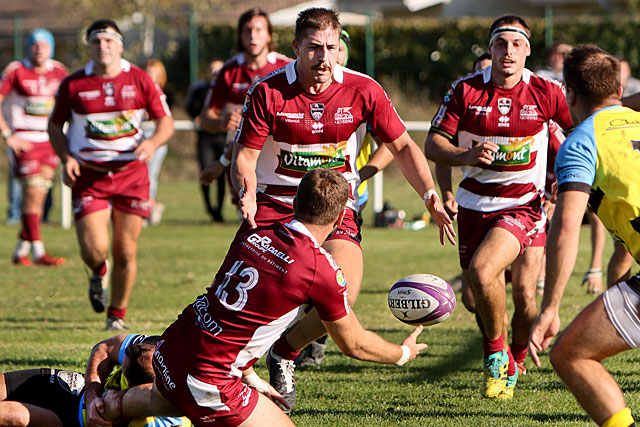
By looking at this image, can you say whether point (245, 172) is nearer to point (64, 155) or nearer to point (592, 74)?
point (592, 74)

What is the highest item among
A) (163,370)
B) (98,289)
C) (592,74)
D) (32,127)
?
(592,74)

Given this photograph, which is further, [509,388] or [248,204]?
[509,388]

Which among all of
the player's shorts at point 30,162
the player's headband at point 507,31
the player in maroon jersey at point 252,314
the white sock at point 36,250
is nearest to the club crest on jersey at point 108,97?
the player's headband at point 507,31

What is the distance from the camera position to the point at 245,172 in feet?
18.7

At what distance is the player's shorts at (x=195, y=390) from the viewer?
13.5ft

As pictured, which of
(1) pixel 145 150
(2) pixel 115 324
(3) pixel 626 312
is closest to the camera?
(3) pixel 626 312

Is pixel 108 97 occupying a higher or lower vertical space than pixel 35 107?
higher

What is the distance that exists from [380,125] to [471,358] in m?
2.09

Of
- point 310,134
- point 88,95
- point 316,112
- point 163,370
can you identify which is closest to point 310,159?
point 310,134

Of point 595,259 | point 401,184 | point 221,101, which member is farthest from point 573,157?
point 401,184

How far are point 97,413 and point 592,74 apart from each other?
9.34 feet

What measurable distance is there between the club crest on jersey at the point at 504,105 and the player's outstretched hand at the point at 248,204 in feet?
5.96

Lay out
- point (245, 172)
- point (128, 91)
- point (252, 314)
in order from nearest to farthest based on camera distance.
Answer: point (252, 314)
point (245, 172)
point (128, 91)

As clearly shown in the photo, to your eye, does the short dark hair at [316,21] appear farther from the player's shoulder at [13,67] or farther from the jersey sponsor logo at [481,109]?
the player's shoulder at [13,67]
